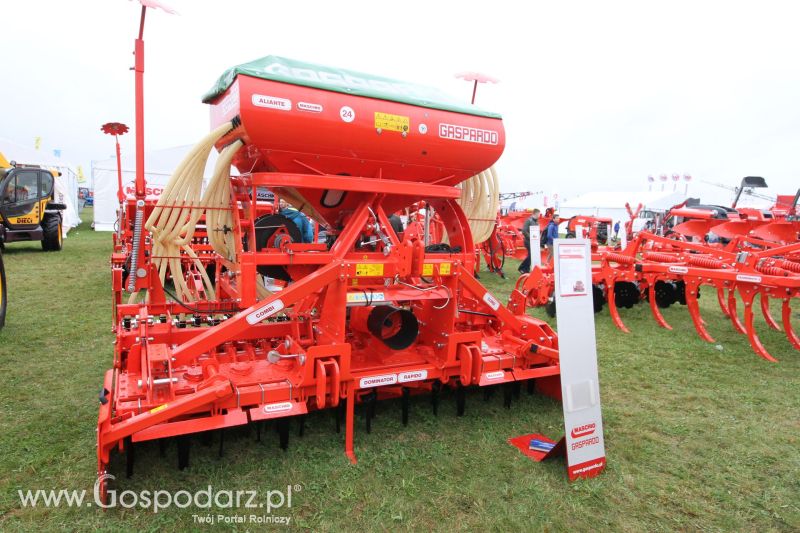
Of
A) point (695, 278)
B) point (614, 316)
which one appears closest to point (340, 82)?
point (695, 278)

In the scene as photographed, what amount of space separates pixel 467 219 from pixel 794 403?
334 centimetres

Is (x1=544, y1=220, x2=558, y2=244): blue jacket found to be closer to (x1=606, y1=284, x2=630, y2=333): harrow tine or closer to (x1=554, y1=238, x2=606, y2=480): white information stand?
(x1=606, y1=284, x2=630, y2=333): harrow tine

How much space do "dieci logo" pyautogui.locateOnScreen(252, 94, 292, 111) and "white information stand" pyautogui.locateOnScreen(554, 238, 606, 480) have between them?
1.85 meters

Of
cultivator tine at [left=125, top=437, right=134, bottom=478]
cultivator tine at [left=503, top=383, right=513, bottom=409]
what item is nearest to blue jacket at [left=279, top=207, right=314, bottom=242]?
cultivator tine at [left=125, top=437, right=134, bottom=478]

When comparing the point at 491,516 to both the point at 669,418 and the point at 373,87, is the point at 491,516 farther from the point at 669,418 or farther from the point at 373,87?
the point at 373,87

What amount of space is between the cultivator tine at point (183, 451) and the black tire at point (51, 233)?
1225cm

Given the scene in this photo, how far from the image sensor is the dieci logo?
9.53ft

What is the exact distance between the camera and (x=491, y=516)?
2605mm

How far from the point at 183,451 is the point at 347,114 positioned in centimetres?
232

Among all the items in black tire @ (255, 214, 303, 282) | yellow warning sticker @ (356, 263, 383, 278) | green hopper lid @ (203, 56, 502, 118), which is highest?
green hopper lid @ (203, 56, 502, 118)

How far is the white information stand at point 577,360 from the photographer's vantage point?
286 cm

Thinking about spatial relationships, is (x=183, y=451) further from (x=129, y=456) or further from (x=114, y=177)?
(x=114, y=177)

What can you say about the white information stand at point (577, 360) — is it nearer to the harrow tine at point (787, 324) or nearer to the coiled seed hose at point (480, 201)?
the coiled seed hose at point (480, 201)

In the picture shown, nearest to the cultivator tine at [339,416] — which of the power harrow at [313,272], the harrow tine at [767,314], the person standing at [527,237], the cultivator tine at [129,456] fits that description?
the power harrow at [313,272]
